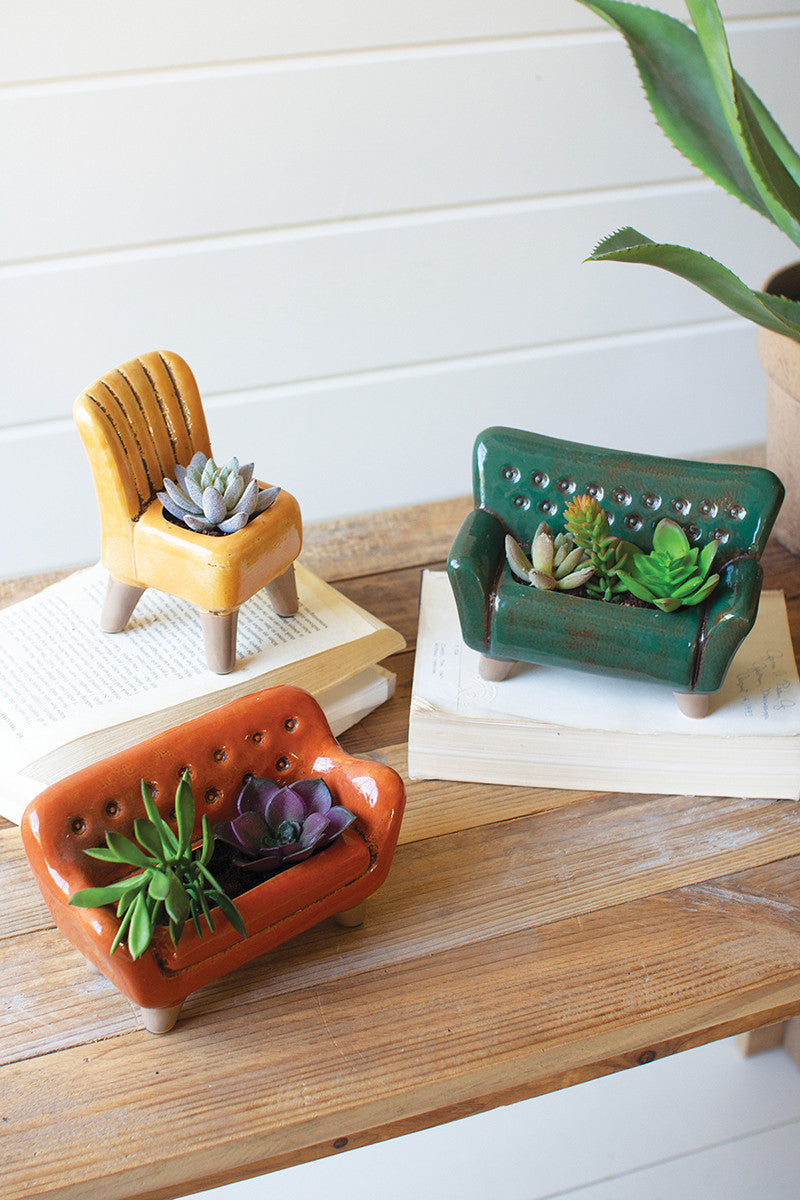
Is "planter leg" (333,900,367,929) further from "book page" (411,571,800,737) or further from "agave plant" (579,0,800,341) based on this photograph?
"agave plant" (579,0,800,341)

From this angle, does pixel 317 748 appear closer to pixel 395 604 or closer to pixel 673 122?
pixel 395 604

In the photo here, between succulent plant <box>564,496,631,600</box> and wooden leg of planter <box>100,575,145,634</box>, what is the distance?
0.25m

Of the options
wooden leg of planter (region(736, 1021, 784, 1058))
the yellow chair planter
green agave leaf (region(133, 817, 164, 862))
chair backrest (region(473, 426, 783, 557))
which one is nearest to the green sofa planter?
chair backrest (region(473, 426, 783, 557))

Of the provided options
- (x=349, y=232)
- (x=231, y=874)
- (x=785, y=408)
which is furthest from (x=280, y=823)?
(x=349, y=232)

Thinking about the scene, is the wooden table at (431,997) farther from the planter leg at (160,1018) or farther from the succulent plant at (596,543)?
the succulent plant at (596,543)

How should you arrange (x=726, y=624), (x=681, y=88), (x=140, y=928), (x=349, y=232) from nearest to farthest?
1. (x=140, y=928)
2. (x=726, y=624)
3. (x=681, y=88)
4. (x=349, y=232)

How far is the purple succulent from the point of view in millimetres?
461

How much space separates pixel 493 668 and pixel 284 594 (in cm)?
13

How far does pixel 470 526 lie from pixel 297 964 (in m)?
0.25

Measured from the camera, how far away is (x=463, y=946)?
498mm

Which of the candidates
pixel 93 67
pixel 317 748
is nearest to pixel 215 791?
pixel 317 748

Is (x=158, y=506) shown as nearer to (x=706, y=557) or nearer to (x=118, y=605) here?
(x=118, y=605)

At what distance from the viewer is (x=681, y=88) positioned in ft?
2.07

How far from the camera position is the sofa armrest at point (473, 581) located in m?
0.56
